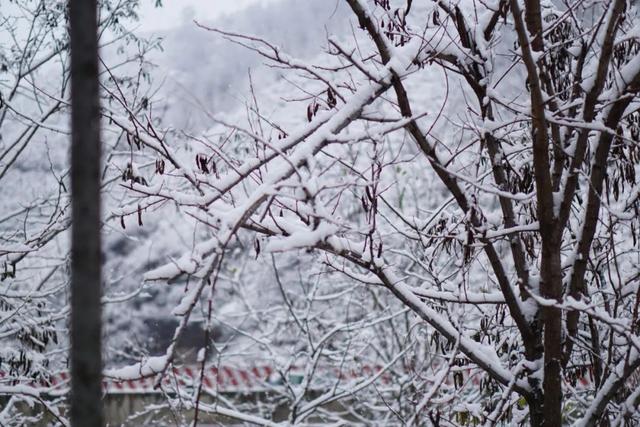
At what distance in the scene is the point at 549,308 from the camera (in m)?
3.08

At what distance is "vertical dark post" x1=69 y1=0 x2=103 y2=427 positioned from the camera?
1227 millimetres

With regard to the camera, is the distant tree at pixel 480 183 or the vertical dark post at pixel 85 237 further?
the distant tree at pixel 480 183

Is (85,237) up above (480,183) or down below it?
below

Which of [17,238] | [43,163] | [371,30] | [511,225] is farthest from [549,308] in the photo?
[43,163]

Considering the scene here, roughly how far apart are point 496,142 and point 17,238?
5.73 metres

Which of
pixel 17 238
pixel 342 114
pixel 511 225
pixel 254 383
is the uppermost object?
pixel 17 238

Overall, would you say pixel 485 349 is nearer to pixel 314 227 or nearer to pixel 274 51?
pixel 314 227

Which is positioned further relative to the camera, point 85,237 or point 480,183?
point 480,183

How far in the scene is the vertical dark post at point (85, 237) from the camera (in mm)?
1227

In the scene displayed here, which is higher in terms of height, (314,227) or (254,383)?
(314,227)

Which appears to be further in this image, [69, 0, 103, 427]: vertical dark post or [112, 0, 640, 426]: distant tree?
[112, 0, 640, 426]: distant tree

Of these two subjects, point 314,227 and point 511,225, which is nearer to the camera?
point 314,227

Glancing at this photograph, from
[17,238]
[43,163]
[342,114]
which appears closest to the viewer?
[342,114]

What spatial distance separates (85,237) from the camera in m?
1.23
